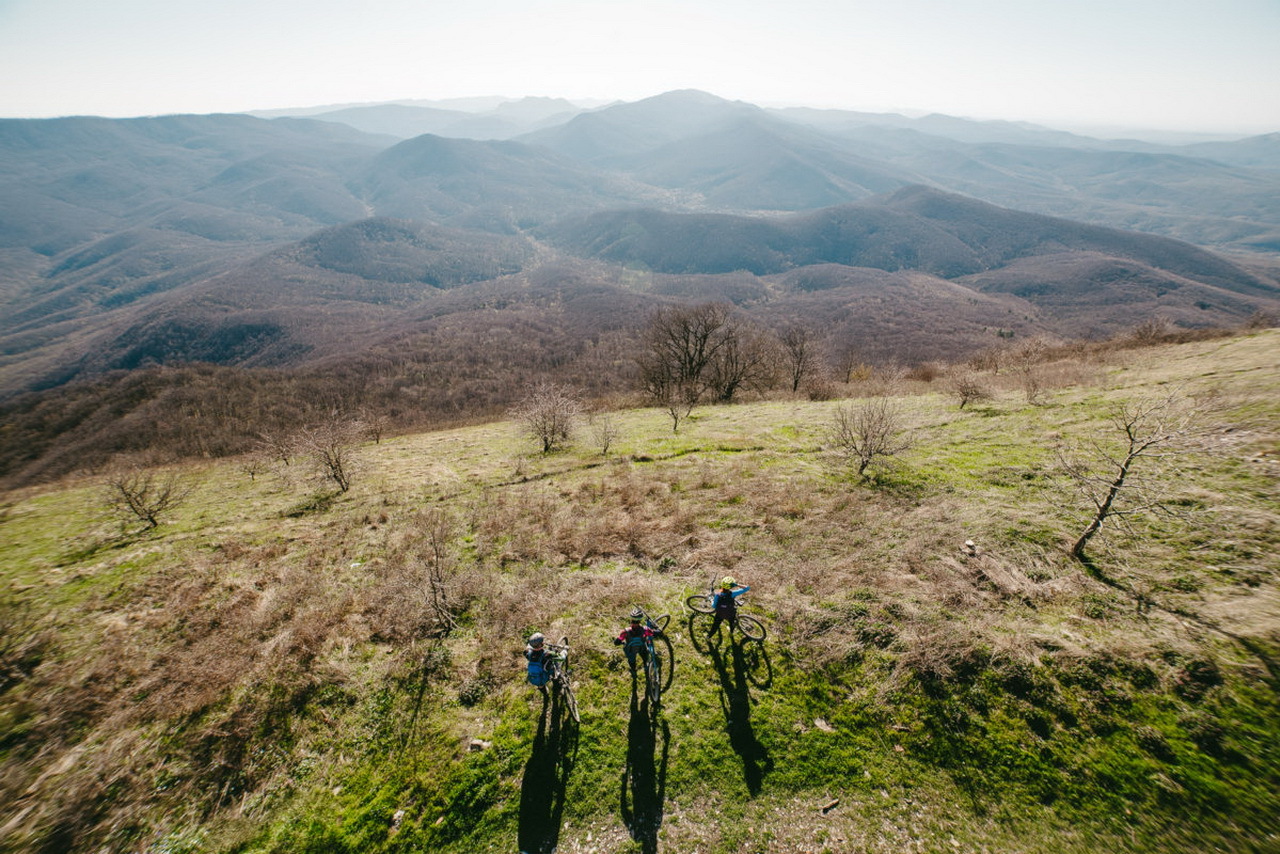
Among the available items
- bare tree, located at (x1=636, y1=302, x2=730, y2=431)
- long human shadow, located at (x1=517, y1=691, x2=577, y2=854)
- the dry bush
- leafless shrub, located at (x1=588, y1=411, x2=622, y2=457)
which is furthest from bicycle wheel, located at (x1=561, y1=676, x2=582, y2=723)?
bare tree, located at (x1=636, y1=302, x2=730, y2=431)

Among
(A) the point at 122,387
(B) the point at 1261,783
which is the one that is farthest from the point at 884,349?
(A) the point at 122,387

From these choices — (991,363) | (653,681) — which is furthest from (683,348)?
(653,681)

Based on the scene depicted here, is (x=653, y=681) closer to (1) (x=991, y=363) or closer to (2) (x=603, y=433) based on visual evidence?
(2) (x=603, y=433)

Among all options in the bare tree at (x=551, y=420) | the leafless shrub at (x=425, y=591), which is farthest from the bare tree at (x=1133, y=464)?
the bare tree at (x=551, y=420)

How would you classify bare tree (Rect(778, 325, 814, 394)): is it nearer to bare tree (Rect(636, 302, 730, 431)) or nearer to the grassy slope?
bare tree (Rect(636, 302, 730, 431))

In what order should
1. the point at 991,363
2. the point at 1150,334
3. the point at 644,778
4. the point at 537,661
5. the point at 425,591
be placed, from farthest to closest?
the point at 991,363
the point at 1150,334
the point at 425,591
the point at 537,661
the point at 644,778

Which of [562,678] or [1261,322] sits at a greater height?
[1261,322]
